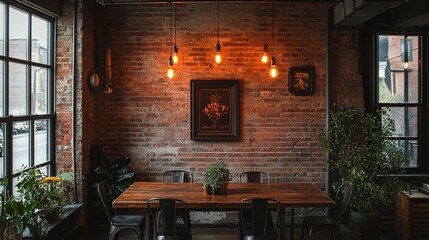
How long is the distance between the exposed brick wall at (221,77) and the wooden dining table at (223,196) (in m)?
1.00

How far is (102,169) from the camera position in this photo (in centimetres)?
556

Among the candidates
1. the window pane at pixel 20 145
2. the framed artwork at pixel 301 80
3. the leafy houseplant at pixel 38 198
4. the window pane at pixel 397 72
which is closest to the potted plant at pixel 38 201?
the leafy houseplant at pixel 38 198

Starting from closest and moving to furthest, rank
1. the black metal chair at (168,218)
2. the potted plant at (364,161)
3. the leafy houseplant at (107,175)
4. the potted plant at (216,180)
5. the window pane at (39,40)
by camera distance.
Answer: the black metal chair at (168,218)
the potted plant at (216,180)
the window pane at (39,40)
the potted plant at (364,161)
the leafy houseplant at (107,175)

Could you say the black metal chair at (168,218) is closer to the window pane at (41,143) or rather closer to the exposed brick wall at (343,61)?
the window pane at (41,143)

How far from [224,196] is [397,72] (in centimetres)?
362

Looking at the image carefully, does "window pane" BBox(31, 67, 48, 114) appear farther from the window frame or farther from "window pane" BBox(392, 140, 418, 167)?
"window pane" BBox(392, 140, 418, 167)

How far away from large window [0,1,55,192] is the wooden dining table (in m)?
1.27

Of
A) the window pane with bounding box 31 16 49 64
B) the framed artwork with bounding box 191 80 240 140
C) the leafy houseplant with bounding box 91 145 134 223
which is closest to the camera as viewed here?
the window pane with bounding box 31 16 49 64

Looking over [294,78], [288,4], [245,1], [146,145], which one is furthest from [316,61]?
[146,145]

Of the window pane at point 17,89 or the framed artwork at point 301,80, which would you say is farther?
the framed artwork at point 301,80

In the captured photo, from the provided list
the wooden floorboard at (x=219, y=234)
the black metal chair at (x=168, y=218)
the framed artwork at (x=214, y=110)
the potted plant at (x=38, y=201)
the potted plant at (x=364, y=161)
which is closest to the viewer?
the potted plant at (x=38, y=201)

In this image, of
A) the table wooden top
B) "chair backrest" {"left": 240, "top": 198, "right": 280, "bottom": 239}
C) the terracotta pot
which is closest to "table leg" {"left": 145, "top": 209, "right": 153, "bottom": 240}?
the table wooden top

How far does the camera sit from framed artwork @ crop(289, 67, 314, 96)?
238 inches

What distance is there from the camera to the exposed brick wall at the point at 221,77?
19.9 ft
